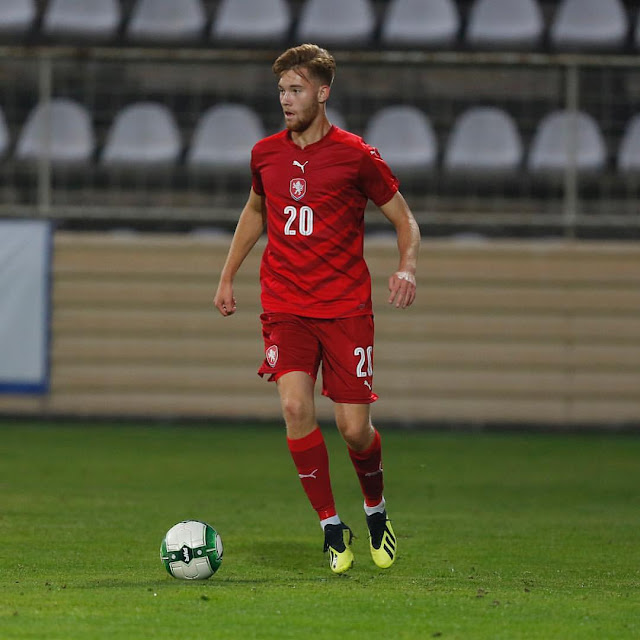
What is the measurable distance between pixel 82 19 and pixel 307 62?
9.40 m

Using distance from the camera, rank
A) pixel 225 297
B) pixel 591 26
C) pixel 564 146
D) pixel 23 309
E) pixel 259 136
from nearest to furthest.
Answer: pixel 225 297
pixel 23 309
pixel 564 146
pixel 259 136
pixel 591 26

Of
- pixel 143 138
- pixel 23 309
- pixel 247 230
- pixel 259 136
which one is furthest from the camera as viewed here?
pixel 259 136

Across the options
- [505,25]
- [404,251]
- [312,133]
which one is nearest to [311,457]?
[404,251]

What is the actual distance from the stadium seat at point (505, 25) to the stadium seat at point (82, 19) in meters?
3.65

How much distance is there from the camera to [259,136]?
→ 13.0 meters

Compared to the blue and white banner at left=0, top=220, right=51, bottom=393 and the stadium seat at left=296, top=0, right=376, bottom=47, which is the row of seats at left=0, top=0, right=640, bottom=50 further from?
the blue and white banner at left=0, top=220, right=51, bottom=393

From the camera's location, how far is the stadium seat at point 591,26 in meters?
14.0

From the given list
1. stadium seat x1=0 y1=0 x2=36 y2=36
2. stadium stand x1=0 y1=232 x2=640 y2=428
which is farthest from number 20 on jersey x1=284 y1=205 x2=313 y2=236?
stadium seat x1=0 y1=0 x2=36 y2=36

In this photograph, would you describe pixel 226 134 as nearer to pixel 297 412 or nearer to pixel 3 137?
pixel 3 137

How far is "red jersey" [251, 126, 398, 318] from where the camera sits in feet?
17.8

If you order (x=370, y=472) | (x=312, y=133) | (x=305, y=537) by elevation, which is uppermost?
(x=312, y=133)

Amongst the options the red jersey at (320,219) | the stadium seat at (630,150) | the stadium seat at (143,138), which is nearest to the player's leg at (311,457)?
the red jersey at (320,219)

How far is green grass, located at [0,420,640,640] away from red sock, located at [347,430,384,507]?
0.27 m

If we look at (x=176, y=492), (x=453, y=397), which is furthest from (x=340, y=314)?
(x=453, y=397)
